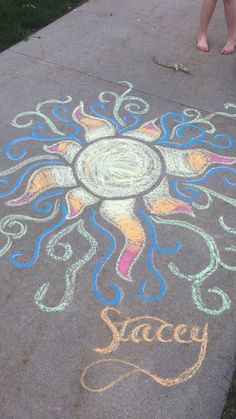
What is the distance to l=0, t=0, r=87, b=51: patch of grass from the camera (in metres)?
4.52

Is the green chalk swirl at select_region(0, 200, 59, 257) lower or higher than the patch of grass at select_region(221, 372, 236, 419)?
higher

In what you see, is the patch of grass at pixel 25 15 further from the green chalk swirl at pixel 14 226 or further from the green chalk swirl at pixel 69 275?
the green chalk swirl at pixel 69 275

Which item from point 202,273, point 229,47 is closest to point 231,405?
point 202,273

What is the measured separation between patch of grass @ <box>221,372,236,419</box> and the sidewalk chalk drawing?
402 mm

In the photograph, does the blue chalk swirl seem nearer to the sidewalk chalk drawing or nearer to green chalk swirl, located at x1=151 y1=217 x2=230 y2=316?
the sidewalk chalk drawing

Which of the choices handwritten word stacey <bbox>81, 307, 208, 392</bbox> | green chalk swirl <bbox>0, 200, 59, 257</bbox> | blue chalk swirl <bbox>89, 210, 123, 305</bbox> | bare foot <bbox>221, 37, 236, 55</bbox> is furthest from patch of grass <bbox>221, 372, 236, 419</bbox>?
bare foot <bbox>221, 37, 236, 55</bbox>

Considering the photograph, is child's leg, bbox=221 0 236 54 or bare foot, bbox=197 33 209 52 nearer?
child's leg, bbox=221 0 236 54

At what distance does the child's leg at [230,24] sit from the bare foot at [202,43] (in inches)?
7.3

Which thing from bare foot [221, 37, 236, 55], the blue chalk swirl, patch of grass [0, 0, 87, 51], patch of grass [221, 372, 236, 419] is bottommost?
patch of grass [221, 372, 236, 419]

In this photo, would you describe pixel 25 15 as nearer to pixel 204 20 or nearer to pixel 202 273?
pixel 204 20

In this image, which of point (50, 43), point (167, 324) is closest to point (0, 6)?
point (50, 43)

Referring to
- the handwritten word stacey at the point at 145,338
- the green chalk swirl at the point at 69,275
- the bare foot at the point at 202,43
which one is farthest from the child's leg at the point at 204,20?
the handwritten word stacey at the point at 145,338

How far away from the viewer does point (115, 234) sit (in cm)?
261

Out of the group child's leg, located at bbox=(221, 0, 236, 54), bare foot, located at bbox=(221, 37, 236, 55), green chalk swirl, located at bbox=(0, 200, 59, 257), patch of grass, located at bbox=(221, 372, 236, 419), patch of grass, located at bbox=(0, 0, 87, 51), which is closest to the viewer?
patch of grass, located at bbox=(221, 372, 236, 419)
